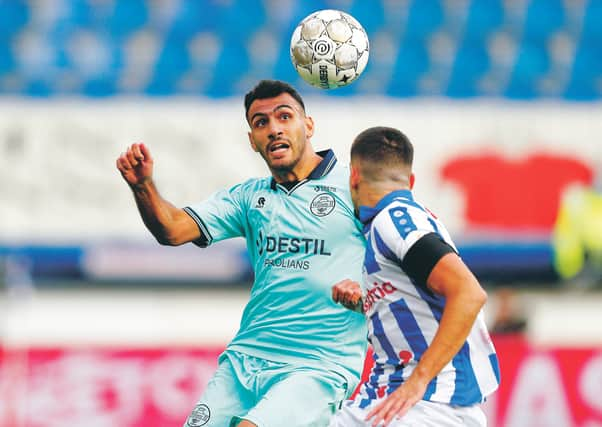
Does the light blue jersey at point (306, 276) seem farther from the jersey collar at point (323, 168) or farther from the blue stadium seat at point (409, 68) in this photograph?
the blue stadium seat at point (409, 68)

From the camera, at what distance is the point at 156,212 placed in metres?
5.33

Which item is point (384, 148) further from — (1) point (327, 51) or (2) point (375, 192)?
(1) point (327, 51)

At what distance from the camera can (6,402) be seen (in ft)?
31.7

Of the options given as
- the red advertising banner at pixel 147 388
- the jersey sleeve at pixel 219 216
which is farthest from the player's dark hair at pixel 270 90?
the red advertising banner at pixel 147 388

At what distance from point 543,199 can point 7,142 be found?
618 centimetres

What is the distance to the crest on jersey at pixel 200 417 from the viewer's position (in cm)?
514

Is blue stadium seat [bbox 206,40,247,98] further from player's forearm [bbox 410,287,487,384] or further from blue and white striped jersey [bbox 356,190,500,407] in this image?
player's forearm [bbox 410,287,487,384]

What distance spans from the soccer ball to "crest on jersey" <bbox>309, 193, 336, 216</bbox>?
2.08 feet

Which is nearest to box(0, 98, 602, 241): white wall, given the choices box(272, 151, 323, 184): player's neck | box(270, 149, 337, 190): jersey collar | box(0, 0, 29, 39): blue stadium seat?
box(0, 0, 29, 39): blue stadium seat

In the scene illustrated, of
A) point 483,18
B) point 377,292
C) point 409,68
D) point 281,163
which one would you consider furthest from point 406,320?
point 483,18

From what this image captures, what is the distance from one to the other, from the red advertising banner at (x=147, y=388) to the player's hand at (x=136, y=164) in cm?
468

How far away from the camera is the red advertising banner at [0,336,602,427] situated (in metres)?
9.56

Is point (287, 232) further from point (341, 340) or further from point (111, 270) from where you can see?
point (111, 270)

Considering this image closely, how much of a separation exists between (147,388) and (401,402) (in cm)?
603
